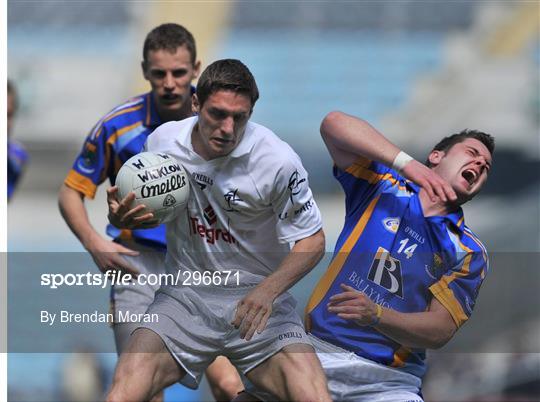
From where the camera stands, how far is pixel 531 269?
1118 centimetres

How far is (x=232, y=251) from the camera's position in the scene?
4535 millimetres

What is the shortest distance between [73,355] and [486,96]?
21.6 ft

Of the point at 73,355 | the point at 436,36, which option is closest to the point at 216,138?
the point at 73,355

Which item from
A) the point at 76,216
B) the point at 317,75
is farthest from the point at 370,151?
the point at 317,75

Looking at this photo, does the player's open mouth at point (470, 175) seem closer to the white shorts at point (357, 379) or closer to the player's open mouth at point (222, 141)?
the white shorts at point (357, 379)

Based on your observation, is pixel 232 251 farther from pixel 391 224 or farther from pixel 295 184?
pixel 391 224

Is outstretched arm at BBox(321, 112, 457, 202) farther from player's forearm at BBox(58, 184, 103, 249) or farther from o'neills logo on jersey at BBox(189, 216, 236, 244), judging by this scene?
player's forearm at BBox(58, 184, 103, 249)

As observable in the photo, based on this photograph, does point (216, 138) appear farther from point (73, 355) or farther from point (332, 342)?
point (73, 355)

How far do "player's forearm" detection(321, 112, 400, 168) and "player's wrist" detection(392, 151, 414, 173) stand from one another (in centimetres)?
2

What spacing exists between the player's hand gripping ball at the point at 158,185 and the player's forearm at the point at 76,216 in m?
1.01

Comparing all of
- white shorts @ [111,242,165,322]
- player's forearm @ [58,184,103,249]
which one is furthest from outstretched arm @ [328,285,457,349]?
player's forearm @ [58,184,103,249]

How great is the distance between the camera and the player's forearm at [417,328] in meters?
4.60

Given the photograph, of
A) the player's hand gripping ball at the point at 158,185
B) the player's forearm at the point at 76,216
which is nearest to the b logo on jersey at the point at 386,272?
the player's hand gripping ball at the point at 158,185

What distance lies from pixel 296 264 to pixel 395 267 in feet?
2.11
